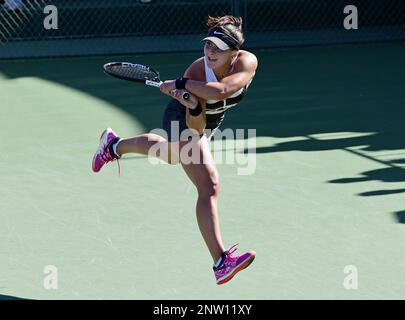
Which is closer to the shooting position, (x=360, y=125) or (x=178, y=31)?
(x=360, y=125)

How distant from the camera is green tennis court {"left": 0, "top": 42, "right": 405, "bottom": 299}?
22.0 feet

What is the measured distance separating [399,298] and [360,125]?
17.2 feet

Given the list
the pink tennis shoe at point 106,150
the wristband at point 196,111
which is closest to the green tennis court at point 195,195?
the pink tennis shoe at point 106,150

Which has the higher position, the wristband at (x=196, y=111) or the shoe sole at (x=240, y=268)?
the wristband at (x=196, y=111)

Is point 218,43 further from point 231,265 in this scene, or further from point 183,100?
point 231,265

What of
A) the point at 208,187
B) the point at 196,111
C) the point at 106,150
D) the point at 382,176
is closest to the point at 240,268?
the point at 208,187

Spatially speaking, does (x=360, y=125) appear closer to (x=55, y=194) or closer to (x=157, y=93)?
(x=157, y=93)

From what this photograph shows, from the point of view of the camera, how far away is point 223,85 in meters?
6.59

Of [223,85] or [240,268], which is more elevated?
[223,85]

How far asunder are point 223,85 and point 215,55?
0.24 metres

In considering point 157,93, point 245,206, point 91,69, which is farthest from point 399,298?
point 91,69

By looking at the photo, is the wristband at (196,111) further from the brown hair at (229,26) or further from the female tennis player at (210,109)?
the brown hair at (229,26)

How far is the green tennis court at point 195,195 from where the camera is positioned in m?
6.71

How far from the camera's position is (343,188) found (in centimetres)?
878
